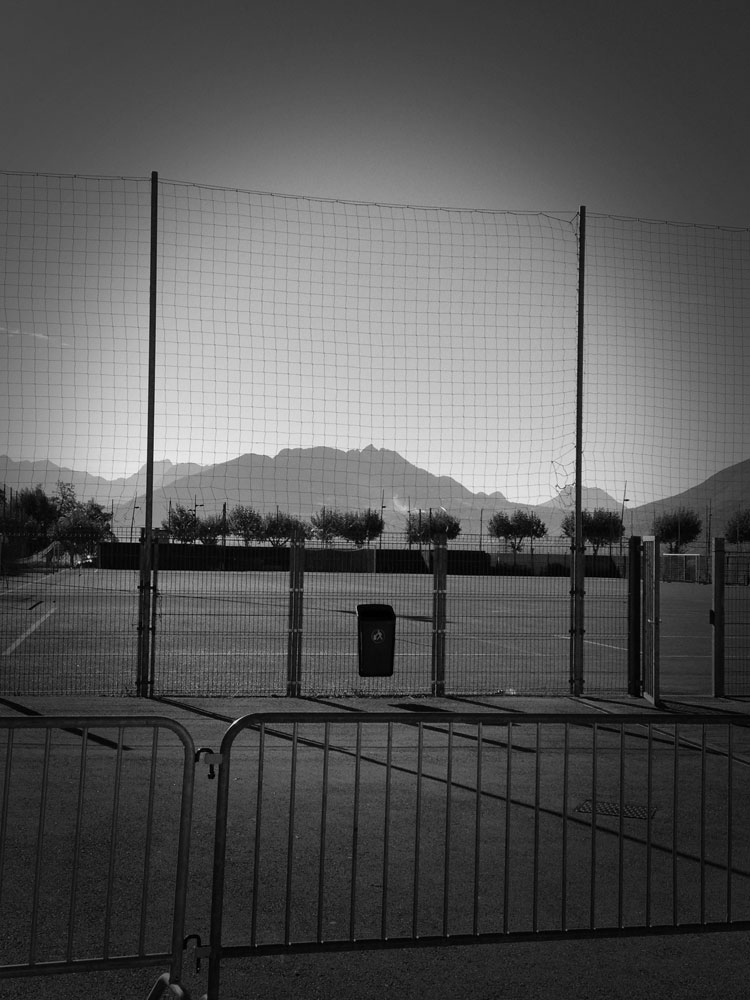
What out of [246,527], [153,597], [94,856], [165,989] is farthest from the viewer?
[246,527]

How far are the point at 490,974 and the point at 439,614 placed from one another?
8.82 metres

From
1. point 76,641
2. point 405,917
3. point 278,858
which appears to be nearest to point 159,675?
point 76,641

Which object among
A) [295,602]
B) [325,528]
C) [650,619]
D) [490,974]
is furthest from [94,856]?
[325,528]

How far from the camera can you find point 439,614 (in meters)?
13.2

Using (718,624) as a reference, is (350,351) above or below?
above

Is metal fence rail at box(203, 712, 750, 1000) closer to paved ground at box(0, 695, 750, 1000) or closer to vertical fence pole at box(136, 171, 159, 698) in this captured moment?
paved ground at box(0, 695, 750, 1000)

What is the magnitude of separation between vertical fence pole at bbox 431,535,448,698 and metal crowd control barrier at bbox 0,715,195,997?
4728mm

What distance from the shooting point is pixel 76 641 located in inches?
738

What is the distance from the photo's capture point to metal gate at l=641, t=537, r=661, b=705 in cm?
1205

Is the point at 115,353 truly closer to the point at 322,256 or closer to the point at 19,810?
the point at 322,256

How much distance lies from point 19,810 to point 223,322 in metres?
7.10

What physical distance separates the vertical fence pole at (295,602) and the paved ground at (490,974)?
319 inches

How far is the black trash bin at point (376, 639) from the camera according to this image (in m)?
12.5

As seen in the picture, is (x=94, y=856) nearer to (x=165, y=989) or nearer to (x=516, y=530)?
(x=165, y=989)
